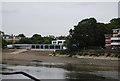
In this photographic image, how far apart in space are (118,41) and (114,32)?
271cm

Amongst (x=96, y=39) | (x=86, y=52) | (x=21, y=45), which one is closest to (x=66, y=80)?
(x=86, y=52)

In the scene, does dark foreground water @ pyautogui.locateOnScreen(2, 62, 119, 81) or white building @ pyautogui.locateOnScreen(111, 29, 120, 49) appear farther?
white building @ pyautogui.locateOnScreen(111, 29, 120, 49)

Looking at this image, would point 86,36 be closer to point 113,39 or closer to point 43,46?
point 113,39

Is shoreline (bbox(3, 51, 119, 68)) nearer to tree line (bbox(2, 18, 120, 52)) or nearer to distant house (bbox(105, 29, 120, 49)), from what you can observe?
tree line (bbox(2, 18, 120, 52))

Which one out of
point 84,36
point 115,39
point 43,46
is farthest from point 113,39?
point 43,46

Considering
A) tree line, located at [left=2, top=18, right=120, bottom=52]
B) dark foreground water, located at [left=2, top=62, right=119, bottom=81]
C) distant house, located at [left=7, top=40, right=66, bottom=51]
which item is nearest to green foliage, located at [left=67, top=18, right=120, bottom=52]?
tree line, located at [left=2, top=18, right=120, bottom=52]

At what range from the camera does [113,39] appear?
6712 cm

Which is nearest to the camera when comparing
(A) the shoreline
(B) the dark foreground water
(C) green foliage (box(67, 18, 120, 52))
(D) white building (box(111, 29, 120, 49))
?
(B) the dark foreground water

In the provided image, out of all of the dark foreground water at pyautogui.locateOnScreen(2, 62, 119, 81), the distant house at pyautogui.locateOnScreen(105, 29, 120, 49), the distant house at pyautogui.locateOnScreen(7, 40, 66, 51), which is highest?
the distant house at pyautogui.locateOnScreen(105, 29, 120, 49)

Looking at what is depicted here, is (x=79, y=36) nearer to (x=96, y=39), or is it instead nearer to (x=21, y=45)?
(x=96, y=39)

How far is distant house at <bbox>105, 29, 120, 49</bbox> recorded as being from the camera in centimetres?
6634

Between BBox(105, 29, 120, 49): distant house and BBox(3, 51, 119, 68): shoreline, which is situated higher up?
BBox(105, 29, 120, 49): distant house

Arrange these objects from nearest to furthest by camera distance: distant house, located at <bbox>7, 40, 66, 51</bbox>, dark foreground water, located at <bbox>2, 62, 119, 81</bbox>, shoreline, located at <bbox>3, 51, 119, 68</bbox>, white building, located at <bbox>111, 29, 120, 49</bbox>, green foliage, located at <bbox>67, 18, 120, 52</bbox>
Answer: dark foreground water, located at <bbox>2, 62, 119, 81</bbox>
shoreline, located at <bbox>3, 51, 119, 68</bbox>
green foliage, located at <bbox>67, 18, 120, 52</bbox>
white building, located at <bbox>111, 29, 120, 49</bbox>
distant house, located at <bbox>7, 40, 66, 51</bbox>

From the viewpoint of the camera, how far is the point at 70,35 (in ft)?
225
